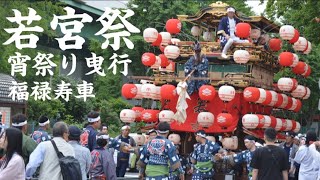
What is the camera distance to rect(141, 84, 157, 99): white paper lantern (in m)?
19.2

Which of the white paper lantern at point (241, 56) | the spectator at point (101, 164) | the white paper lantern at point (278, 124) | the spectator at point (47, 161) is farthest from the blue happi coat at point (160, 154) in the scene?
the white paper lantern at point (278, 124)

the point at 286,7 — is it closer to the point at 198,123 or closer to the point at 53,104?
the point at 198,123

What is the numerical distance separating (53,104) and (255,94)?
16.9m

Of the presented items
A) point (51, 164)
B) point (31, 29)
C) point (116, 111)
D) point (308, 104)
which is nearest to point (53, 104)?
point (116, 111)

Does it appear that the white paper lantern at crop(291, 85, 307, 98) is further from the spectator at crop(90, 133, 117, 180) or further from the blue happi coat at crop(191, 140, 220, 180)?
the spectator at crop(90, 133, 117, 180)

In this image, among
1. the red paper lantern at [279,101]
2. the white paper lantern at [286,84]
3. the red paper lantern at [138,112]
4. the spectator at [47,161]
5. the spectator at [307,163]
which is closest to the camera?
the spectator at [47,161]

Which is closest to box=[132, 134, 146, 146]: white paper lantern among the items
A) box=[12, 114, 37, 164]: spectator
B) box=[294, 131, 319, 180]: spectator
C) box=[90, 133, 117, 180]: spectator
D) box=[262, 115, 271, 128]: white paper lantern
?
box=[262, 115, 271, 128]: white paper lantern

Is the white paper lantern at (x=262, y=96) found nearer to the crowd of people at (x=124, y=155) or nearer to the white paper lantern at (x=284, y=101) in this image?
the crowd of people at (x=124, y=155)

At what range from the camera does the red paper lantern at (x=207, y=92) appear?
18016mm

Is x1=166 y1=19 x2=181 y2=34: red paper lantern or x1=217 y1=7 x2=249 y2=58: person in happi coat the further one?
x1=166 y1=19 x2=181 y2=34: red paper lantern

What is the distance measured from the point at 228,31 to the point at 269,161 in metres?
8.82

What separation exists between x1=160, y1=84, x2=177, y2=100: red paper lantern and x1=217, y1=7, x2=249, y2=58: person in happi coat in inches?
61.4

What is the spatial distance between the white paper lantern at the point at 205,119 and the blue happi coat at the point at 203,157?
265cm

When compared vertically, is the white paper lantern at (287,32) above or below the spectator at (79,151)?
above
